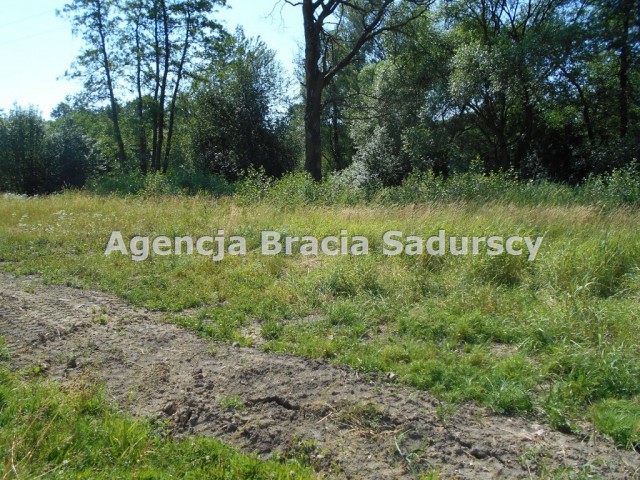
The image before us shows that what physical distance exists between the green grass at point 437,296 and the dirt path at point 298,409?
0.83 feet

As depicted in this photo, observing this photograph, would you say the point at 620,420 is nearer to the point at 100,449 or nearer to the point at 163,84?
the point at 100,449

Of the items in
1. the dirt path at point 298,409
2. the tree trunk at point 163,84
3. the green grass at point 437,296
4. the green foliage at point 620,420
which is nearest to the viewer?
the dirt path at point 298,409

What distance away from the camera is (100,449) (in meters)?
2.82

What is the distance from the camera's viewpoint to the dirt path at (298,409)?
2760 millimetres

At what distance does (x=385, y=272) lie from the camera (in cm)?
602

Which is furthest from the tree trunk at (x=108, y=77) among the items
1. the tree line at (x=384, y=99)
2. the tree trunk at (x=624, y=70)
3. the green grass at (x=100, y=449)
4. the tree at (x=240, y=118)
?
the green grass at (x=100, y=449)

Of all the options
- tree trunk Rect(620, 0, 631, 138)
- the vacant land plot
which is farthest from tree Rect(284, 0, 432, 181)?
the vacant land plot

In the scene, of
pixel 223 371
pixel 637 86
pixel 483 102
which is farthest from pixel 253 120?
pixel 223 371

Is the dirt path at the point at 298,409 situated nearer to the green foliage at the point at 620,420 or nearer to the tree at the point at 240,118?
the green foliage at the point at 620,420

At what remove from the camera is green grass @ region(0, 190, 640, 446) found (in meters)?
3.58

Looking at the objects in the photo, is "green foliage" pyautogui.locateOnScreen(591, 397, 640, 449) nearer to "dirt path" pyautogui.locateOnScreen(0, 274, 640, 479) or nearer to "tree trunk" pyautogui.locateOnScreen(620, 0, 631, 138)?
"dirt path" pyautogui.locateOnScreen(0, 274, 640, 479)

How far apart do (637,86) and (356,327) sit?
16.2 metres

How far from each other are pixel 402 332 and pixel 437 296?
0.95 metres

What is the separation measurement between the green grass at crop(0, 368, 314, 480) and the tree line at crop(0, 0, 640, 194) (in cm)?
1197
